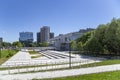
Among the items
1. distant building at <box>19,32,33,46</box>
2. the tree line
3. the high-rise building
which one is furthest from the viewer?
the high-rise building

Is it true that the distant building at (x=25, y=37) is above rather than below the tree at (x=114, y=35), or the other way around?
above

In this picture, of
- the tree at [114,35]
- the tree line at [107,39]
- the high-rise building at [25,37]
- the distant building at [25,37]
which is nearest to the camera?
the tree at [114,35]

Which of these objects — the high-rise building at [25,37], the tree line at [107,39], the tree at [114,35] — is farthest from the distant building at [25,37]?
the tree at [114,35]

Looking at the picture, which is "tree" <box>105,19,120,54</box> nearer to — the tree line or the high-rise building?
the tree line

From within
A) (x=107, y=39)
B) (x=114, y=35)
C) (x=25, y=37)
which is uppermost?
(x=25, y=37)

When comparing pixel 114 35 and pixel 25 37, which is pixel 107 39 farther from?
pixel 25 37

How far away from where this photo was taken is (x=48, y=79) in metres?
15.5

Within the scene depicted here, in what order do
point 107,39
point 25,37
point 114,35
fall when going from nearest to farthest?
point 114,35, point 107,39, point 25,37

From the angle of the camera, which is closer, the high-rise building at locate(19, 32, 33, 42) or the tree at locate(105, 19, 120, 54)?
the tree at locate(105, 19, 120, 54)

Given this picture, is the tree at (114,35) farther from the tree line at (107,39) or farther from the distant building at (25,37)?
the distant building at (25,37)

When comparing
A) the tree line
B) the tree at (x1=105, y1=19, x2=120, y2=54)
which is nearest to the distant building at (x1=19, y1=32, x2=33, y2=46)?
the tree line

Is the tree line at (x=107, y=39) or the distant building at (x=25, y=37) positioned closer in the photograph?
the tree line at (x=107, y=39)

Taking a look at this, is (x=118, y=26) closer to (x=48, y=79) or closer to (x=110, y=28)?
(x=110, y=28)

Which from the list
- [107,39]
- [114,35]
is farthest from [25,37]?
[114,35]
